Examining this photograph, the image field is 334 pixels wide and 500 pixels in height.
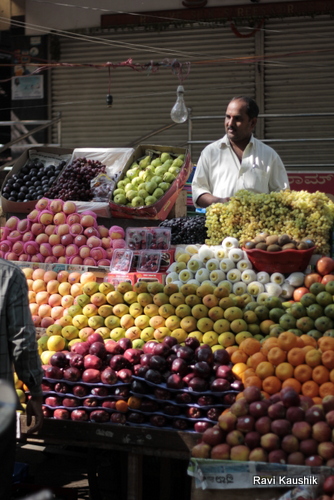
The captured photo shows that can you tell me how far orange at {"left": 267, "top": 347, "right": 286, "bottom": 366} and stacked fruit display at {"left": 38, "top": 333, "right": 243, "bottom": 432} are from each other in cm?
23

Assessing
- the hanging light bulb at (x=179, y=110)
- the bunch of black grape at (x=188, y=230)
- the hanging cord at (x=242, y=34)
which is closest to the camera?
the bunch of black grape at (x=188, y=230)

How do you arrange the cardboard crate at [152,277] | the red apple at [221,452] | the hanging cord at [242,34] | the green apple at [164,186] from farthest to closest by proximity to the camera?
the hanging cord at [242,34]
the green apple at [164,186]
the cardboard crate at [152,277]
the red apple at [221,452]

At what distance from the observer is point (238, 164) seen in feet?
17.8

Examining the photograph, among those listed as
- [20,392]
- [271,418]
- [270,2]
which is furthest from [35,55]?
[271,418]

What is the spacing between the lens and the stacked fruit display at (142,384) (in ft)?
11.6

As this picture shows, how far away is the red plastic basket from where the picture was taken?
14.1 ft

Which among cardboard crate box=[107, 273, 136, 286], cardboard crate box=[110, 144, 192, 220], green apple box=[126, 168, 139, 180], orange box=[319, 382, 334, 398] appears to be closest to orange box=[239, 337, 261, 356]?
orange box=[319, 382, 334, 398]

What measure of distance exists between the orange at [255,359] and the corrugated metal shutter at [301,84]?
6.34 meters

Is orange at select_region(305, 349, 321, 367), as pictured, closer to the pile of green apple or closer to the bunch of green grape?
the bunch of green grape

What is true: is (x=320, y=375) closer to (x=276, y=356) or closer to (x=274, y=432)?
(x=276, y=356)

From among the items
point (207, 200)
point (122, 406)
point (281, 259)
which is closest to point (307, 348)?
point (281, 259)

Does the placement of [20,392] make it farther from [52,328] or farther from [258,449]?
[258,449]

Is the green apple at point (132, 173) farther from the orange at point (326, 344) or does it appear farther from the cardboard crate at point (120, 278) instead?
the orange at point (326, 344)

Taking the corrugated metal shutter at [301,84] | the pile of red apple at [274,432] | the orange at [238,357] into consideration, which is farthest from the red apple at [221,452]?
the corrugated metal shutter at [301,84]
